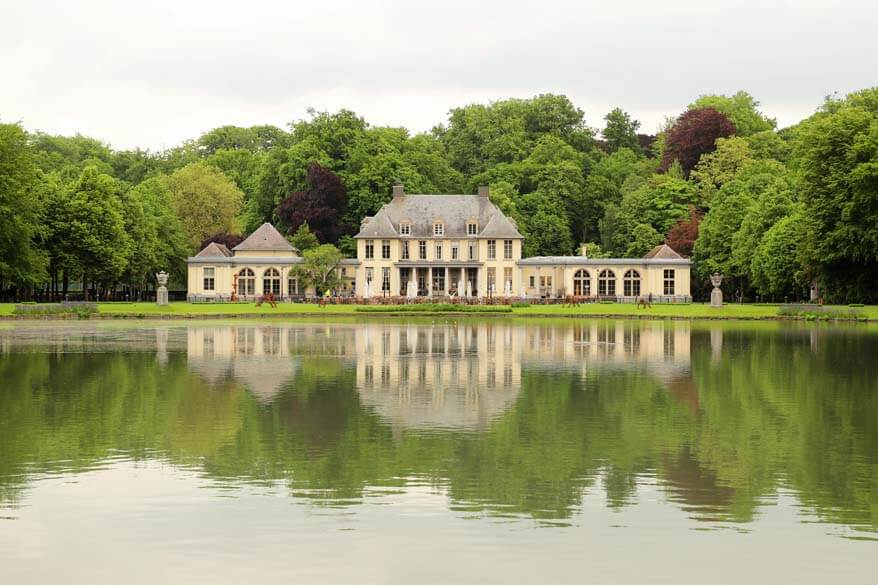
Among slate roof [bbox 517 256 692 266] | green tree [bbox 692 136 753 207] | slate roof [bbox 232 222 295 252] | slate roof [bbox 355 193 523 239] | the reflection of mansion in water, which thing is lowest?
the reflection of mansion in water

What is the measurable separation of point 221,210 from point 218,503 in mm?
84150

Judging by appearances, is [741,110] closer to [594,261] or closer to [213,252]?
[594,261]

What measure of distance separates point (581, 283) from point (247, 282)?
82.1ft

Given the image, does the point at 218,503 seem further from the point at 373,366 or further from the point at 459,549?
the point at 373,366

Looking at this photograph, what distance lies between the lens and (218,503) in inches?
409

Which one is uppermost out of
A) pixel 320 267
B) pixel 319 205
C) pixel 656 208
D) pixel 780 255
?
pixel 319 205

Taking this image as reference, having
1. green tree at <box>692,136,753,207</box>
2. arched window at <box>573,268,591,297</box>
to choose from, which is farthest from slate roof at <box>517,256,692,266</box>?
green tree at <box>692,136,753,207</box>

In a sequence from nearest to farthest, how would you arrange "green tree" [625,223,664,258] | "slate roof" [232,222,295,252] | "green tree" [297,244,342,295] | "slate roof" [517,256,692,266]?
"green tree" [297,244,342,295], "slate roof" [517,256,692,266], "slate roof" [232,222,295,252], "green tree" [625,223,664,258]

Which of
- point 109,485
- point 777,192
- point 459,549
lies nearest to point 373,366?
point 109,485

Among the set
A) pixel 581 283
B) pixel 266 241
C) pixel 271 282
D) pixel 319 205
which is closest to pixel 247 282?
pixel 271 282

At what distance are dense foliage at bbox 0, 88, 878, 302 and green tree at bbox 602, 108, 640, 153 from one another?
0.20 metres

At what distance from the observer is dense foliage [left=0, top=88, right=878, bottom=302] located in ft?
185

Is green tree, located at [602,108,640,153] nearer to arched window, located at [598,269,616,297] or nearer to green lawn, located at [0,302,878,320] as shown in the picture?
arched window, located at [598,269,616,297]

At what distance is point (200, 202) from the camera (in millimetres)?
90625
